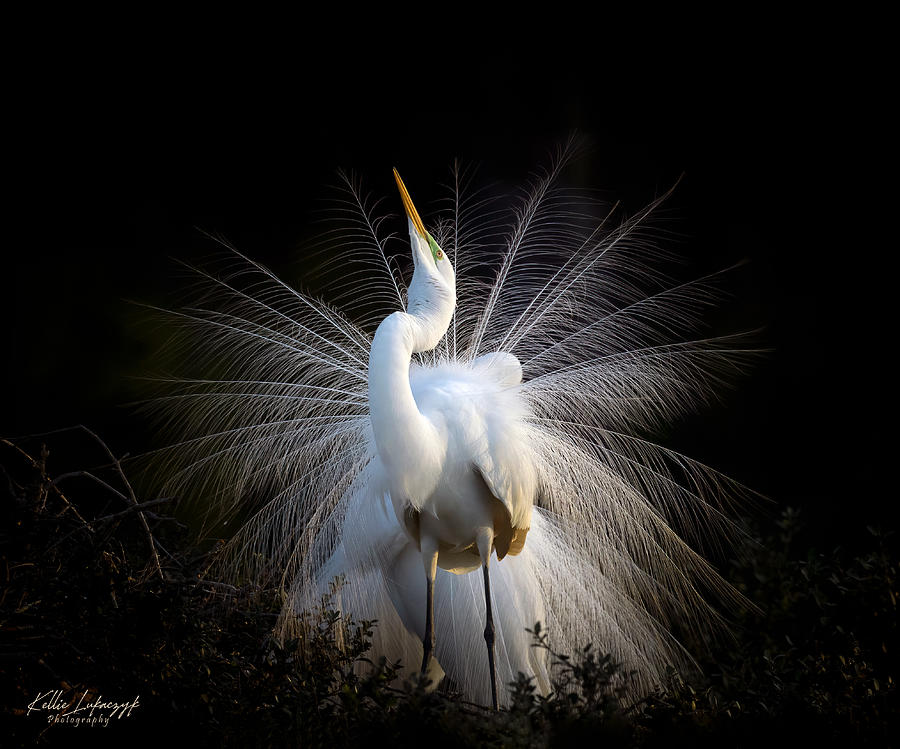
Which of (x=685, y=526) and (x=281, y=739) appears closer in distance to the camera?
(x=281, y=739)

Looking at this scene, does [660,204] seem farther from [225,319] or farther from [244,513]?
[244,513]

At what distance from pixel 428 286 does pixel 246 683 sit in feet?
2.70

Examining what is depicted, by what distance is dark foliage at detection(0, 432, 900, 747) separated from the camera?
50.3 inches

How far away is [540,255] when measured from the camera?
2.30 metres

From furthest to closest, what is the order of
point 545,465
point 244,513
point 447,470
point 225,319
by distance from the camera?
A: 1. point 244,513
2. point 225,319
3. point 545,465
4. point 447,470

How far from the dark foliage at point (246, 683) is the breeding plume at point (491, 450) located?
0.34 m

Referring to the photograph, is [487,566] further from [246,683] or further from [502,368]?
[246,683]

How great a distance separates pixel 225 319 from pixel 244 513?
61 centimetres

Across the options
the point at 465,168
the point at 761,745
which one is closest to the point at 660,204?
the point at 465,168

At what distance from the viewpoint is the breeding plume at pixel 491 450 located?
1863 mm
